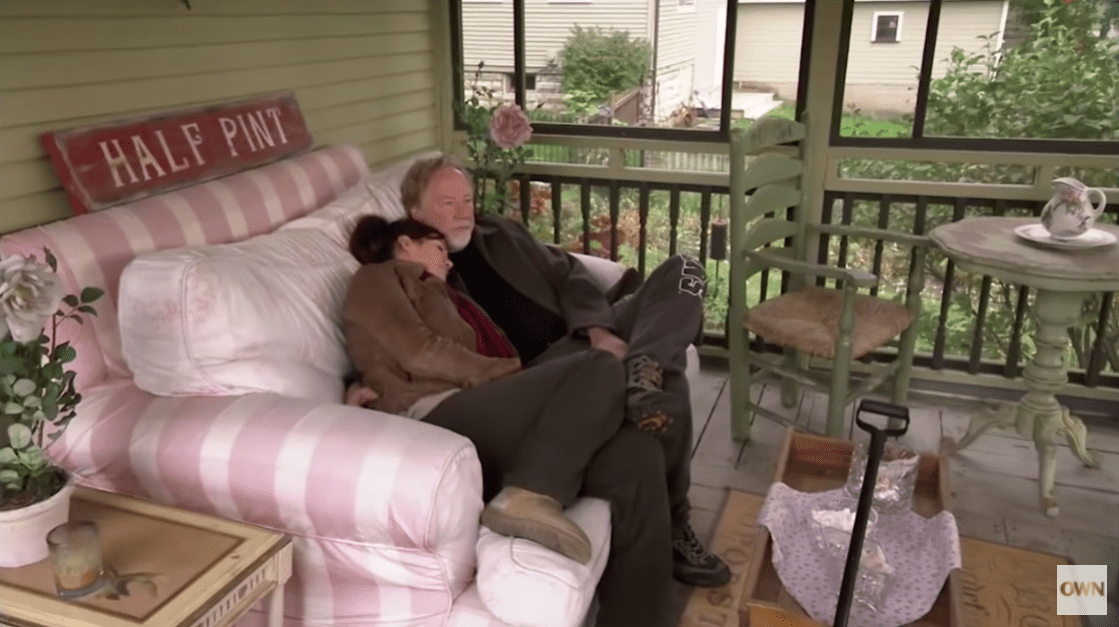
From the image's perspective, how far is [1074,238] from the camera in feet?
8.55

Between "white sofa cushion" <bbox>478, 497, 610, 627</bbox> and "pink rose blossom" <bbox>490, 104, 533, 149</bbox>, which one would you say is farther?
"pink rose blossom" <bbox>490, 104, 533, 149</bbox>

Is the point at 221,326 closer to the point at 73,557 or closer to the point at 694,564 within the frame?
the point at 73,557

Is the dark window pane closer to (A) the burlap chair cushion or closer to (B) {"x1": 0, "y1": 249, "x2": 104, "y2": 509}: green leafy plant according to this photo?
(A) the burlap chair cushion

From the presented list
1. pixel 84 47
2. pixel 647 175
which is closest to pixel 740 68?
pixel 647 175

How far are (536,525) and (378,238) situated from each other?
3.17ft

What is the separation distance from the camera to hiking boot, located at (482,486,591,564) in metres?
1.65

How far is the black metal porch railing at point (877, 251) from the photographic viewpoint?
3.23 metres

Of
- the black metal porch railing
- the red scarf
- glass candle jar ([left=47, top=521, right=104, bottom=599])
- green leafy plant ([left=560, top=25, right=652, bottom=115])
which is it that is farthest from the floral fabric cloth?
green leafy plant ([left=560, top=25, right=652, bottom=115])

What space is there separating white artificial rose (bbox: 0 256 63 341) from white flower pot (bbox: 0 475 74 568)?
278 millimetres

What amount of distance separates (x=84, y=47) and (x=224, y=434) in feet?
3.46

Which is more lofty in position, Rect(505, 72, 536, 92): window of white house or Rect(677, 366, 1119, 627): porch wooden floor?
Rect(505, 72, 536, 92): window of white house

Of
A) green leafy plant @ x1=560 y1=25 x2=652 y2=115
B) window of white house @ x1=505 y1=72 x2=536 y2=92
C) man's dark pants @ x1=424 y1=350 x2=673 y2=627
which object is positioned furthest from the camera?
window of white house @ x1=505 y1=72 x2=536 y2=92

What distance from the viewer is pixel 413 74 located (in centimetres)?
357

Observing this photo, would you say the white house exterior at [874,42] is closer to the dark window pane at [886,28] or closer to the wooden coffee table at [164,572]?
the dark window pane at [886,28]
